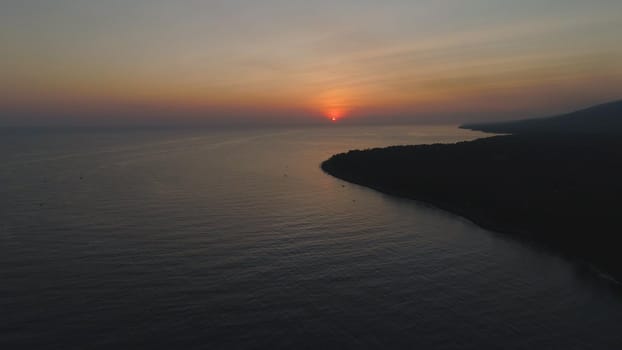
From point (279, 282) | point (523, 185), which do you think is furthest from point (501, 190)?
point (279, 282)

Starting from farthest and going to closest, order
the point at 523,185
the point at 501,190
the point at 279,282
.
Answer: the point at 523,185
the point at 501,190
the point at 279,282

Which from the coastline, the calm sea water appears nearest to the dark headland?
the coastline

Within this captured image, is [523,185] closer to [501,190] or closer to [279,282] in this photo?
[501,190]

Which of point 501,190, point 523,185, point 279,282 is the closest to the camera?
point 279,282

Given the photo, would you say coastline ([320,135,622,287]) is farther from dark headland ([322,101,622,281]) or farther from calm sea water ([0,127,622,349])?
calm sea water ([0,127,622,349])

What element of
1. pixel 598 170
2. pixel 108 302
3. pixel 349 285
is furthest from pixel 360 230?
pixel 598 170

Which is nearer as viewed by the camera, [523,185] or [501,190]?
[501,190]

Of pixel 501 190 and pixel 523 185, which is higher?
pixel 523 185

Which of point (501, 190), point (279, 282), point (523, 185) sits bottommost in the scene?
point (279, 282)
